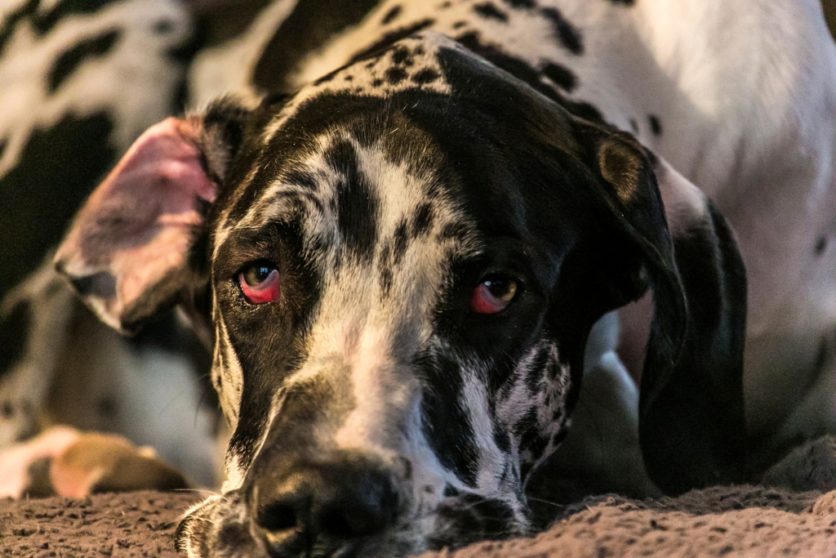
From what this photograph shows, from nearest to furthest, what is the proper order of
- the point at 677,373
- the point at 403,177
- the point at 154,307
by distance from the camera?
the point at 403,177, the point at 677,373, the point at 154,307

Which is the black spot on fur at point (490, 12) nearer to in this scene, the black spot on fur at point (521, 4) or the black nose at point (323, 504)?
the black spot on fur at point (521, 4)

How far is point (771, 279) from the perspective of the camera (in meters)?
2.52

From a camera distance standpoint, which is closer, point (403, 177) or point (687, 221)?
point (403, 177)

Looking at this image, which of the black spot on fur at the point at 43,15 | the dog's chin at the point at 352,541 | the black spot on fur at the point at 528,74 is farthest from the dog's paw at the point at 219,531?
the black spot on fur at the point at 43,15

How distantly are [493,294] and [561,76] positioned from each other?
0.70 metres

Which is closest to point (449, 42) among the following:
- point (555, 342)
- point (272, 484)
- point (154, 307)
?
point (555, 342)

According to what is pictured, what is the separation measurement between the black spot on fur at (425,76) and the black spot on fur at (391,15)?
22.2 inches

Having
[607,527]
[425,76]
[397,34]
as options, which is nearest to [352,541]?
[607,527]

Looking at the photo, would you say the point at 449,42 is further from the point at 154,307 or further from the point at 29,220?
the point at 29,220

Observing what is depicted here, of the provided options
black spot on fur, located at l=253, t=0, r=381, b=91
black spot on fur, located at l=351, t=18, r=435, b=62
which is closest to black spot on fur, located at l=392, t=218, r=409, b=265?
black spot on fur, located at l=351, t=18, r=435, b=62

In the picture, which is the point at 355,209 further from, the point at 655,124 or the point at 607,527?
the point at 655,124

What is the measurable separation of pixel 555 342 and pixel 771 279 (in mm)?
835

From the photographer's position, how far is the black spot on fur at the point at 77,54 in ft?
9.73

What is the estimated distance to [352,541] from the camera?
1448 mm
